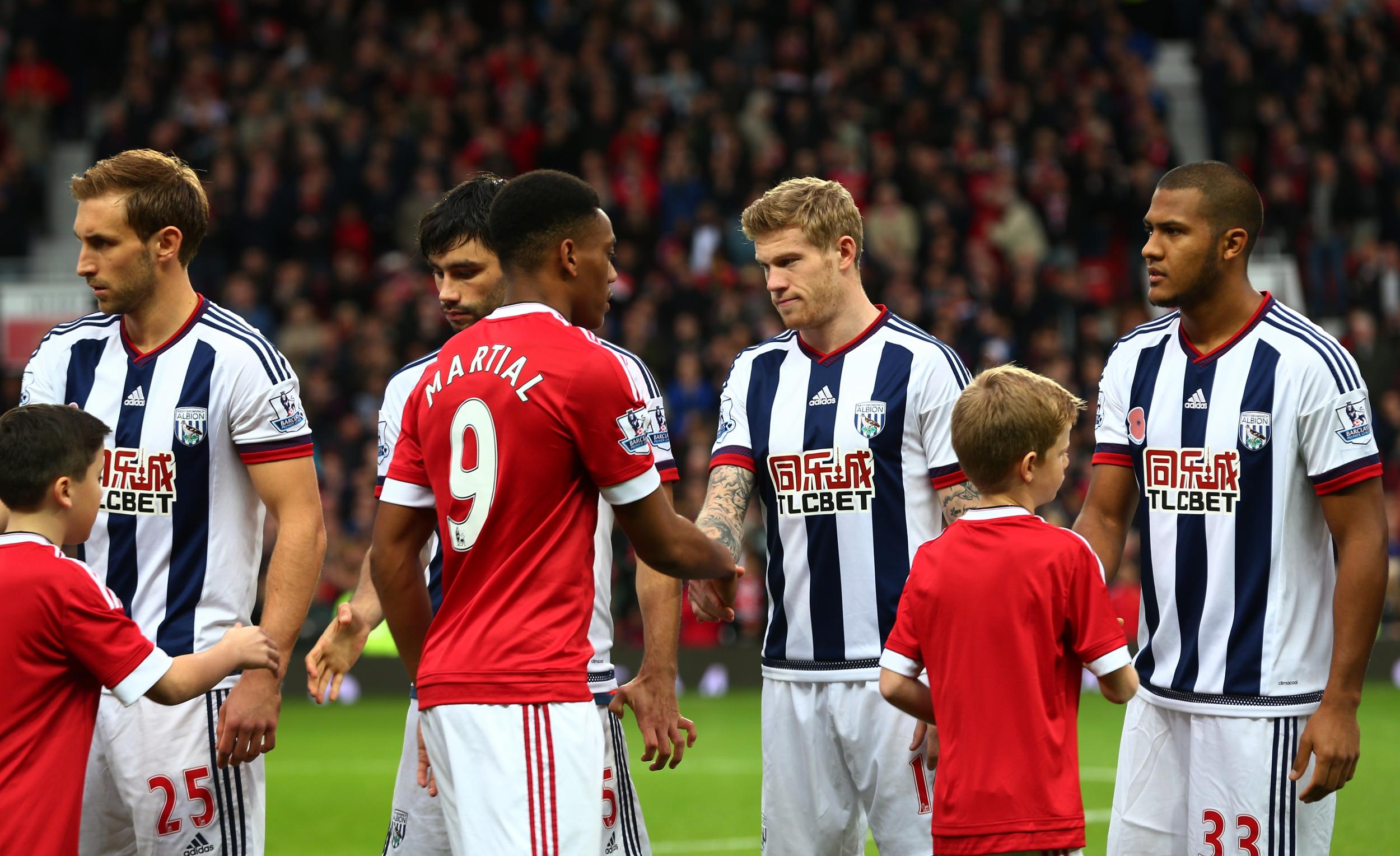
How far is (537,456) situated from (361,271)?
1522 centimetres

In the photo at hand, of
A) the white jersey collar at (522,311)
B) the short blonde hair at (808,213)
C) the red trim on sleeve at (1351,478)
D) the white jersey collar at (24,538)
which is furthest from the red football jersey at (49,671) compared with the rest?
the red trim on sleeve at (1351,478)

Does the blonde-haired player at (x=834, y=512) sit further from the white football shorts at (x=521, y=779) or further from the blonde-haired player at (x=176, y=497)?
the blonde-haired player at (x=176, y=497)

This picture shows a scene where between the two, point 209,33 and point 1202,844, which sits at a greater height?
point 209,33

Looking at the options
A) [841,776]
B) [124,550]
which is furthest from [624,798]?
[124,550]

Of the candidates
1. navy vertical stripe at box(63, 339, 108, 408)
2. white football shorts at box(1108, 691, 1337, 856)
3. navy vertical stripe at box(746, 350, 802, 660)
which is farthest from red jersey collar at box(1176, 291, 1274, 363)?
navy vertical stripe at box(63, 339, 108, 408)

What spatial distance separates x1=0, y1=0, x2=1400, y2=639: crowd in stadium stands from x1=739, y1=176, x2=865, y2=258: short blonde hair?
10.3 metres

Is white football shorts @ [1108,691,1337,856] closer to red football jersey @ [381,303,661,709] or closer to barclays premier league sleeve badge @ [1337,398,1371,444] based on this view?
barclays premier league sleeve badge @ [1337,398,1371,444]

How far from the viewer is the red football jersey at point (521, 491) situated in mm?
3896

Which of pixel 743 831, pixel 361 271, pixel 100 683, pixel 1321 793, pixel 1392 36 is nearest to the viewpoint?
pixel 100 683

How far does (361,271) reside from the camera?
1859cm

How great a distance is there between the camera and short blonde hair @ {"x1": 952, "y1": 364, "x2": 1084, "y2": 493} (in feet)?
14.0

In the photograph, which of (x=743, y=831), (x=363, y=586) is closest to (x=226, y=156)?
(x=743, y=831)

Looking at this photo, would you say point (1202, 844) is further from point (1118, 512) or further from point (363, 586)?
point (363, 586)

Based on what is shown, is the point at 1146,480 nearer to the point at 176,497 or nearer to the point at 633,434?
the point at 633,434
